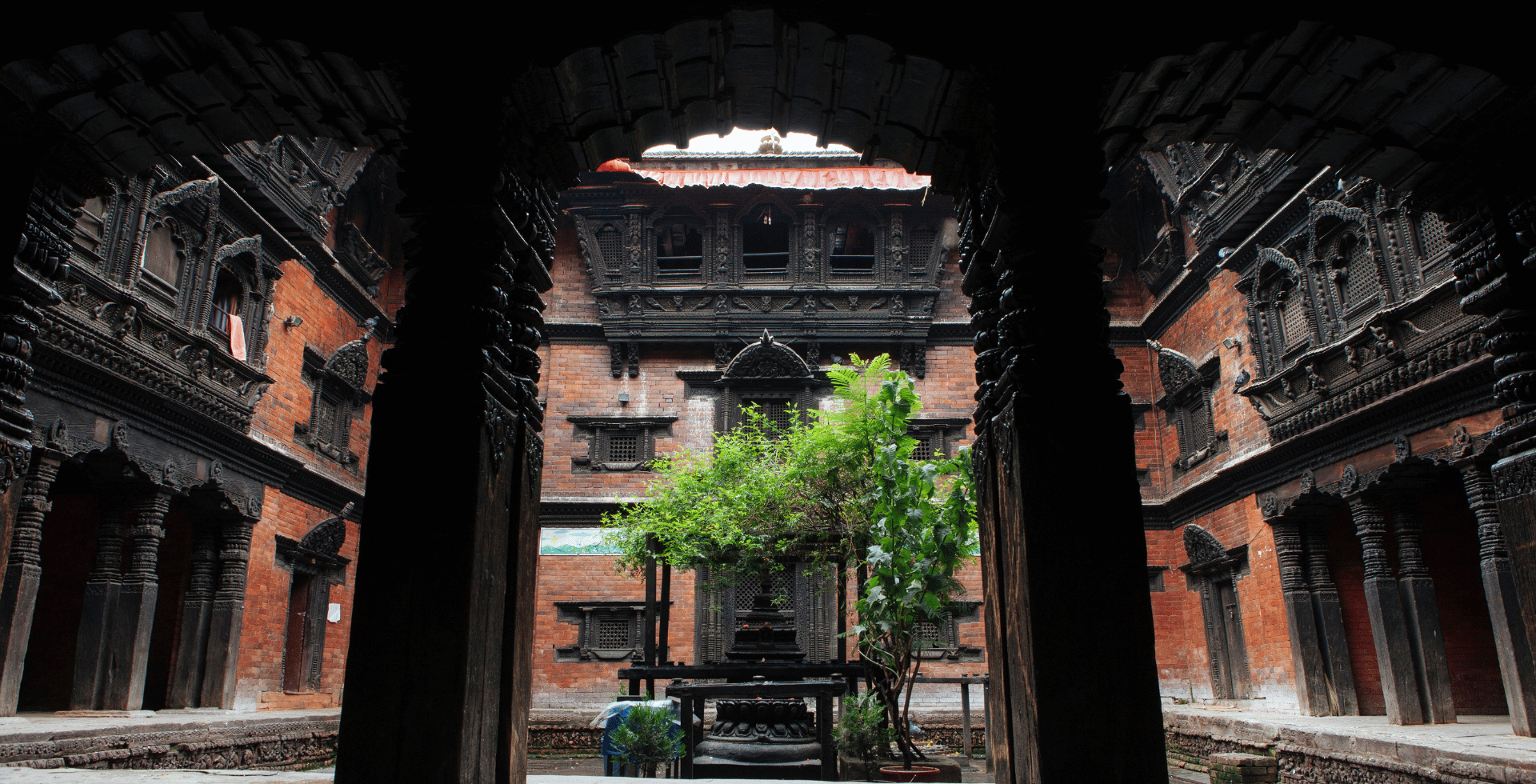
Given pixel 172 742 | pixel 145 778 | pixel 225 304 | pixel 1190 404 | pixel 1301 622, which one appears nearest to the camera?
Result: pixel 145 778

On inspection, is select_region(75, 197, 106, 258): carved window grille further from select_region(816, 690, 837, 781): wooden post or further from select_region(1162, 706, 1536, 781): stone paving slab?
select_region(1162, 706, 1536, 781): stone paving slab

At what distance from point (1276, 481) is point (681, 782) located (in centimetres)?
1027

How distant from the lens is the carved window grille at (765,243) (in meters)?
16.2

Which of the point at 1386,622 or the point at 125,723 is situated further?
the point at 1386,622

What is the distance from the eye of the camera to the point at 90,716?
8930 millimetres

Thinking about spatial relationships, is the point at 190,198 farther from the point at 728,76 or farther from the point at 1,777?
the point at 728,76

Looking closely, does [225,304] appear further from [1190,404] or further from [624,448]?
[1190,404]

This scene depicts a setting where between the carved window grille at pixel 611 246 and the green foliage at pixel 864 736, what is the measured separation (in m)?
10.2

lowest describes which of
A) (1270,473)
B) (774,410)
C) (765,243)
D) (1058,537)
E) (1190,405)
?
(1058,537)

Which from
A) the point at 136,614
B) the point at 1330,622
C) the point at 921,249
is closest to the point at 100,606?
the point at 136,614

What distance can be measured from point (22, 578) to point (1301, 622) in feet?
45.4

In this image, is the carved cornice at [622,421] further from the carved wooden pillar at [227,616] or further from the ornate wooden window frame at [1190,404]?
the ornate wooden window frame at [1190,404]

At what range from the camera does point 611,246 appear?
53.5 ft

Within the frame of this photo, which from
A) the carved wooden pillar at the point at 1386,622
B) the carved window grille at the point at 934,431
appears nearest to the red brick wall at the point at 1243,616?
the carved wooden pillar at the point at 1386,622
